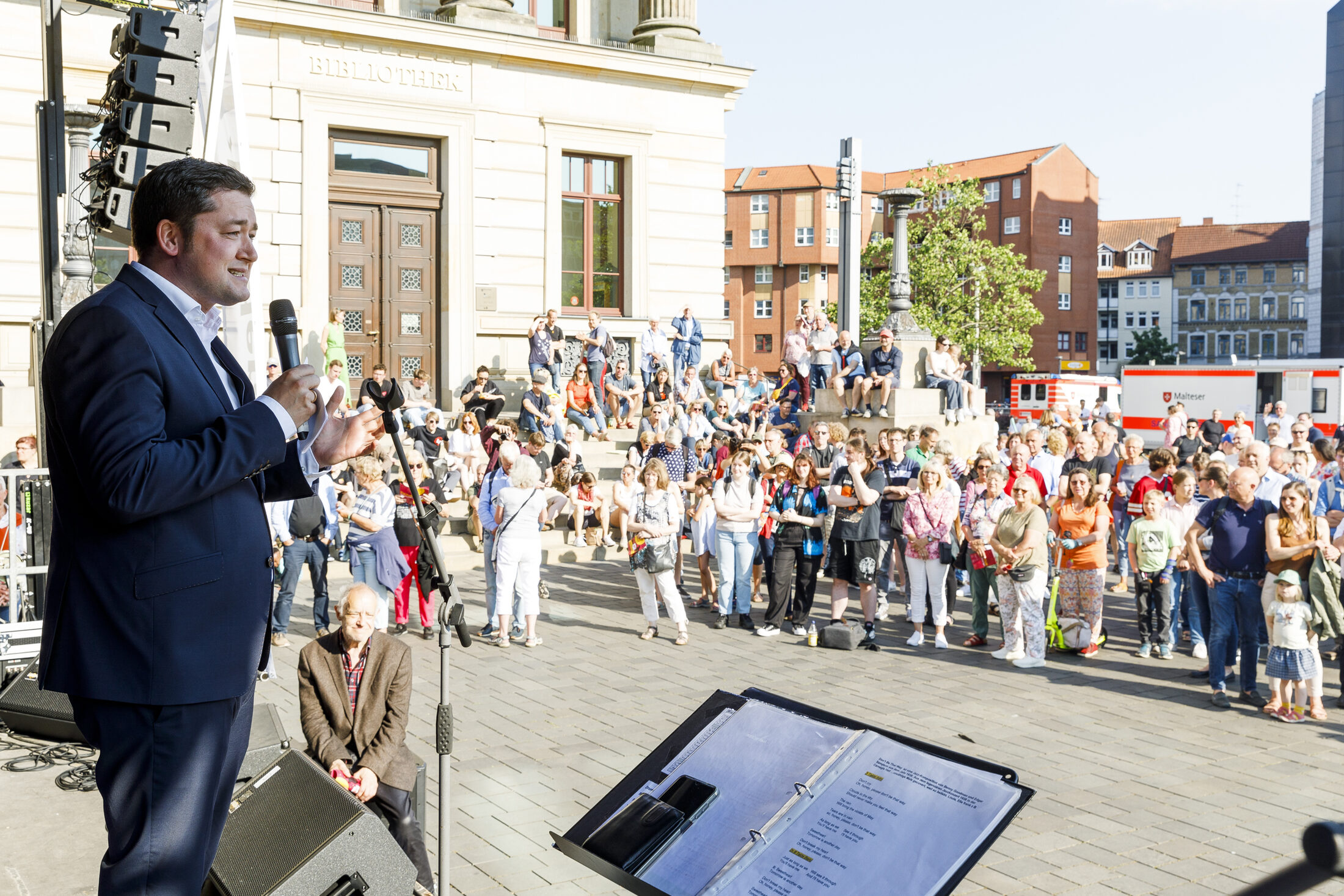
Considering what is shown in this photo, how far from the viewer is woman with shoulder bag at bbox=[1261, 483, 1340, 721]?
9.05 meters

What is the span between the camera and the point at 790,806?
254 centimetres

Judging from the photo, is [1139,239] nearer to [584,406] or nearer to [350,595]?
[584,406]

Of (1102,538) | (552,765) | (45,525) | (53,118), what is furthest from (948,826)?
(1102,538)

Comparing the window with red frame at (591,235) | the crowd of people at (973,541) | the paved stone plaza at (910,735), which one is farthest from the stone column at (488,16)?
the paved stone plaza at (910,735)

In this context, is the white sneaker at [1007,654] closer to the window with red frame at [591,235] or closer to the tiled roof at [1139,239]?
the window with red frame at [591,235]

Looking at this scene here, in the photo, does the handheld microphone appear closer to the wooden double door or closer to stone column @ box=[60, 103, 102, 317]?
stone column @ box=[60, 103, 102, 317]

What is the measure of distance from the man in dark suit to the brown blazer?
Answer: 9.68 feet

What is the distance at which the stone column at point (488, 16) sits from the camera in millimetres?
21812

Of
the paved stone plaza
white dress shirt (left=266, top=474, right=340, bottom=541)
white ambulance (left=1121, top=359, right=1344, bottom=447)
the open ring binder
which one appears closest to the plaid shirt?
the paved stone plaza

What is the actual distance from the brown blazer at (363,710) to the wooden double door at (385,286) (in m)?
16.6

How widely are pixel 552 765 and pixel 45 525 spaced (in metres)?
3.73

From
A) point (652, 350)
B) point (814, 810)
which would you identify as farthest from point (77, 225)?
point (814, 810)

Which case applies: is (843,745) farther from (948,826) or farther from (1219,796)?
(1219,796)

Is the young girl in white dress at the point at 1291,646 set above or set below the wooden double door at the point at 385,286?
below
